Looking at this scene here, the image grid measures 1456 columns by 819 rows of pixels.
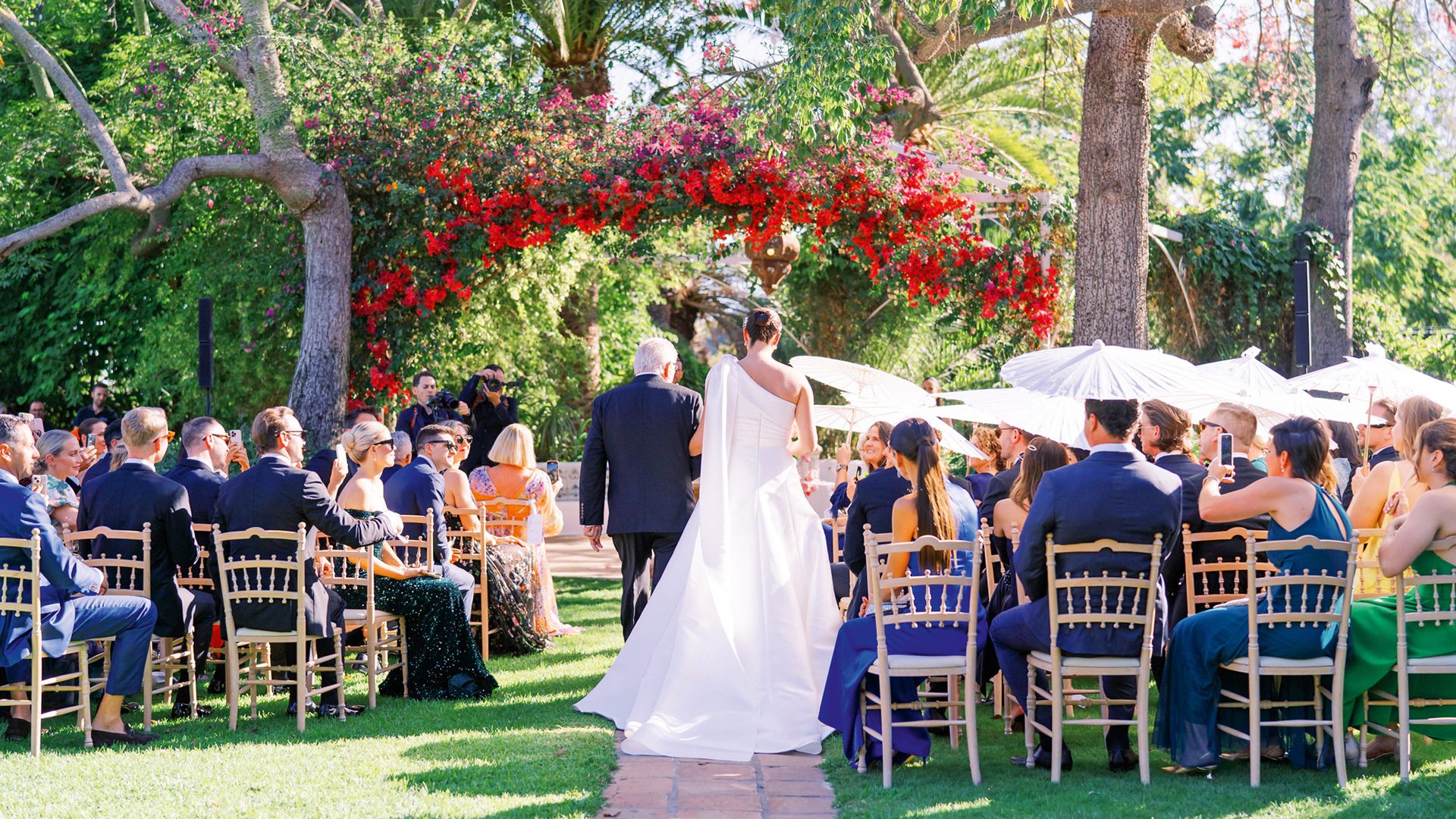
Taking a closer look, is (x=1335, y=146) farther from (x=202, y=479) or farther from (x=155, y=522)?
(x=155, y=522)

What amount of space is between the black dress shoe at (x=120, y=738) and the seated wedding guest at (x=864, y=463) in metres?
3.24

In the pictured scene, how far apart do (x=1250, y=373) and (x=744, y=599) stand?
3.76 metres

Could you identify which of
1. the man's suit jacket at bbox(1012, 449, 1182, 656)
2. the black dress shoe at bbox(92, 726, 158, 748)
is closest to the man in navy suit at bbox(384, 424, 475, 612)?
the black dress shoe at bbox(92, 726, 158, 748)

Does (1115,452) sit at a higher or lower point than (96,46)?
lower

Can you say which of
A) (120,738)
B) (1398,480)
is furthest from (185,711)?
(1398,480)

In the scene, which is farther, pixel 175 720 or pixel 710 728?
pixel 175 720

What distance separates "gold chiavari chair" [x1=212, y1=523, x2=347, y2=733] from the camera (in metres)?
6.07

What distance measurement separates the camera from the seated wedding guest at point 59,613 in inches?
220

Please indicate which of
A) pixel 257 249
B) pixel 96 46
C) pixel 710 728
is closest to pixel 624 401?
pixel 710 728

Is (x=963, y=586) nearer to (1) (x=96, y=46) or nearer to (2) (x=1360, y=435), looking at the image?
(2) (x=1360, y=435)

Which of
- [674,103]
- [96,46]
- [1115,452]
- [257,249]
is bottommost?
[1115,452]

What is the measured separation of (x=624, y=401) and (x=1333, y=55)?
10.1 meters

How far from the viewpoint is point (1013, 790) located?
197 inches

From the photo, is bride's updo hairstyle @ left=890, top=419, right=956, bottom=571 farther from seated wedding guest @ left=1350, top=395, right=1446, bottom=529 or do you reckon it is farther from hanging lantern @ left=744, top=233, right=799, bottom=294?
hanging lantern @ left=744, top=233, right=799, bottom=294
